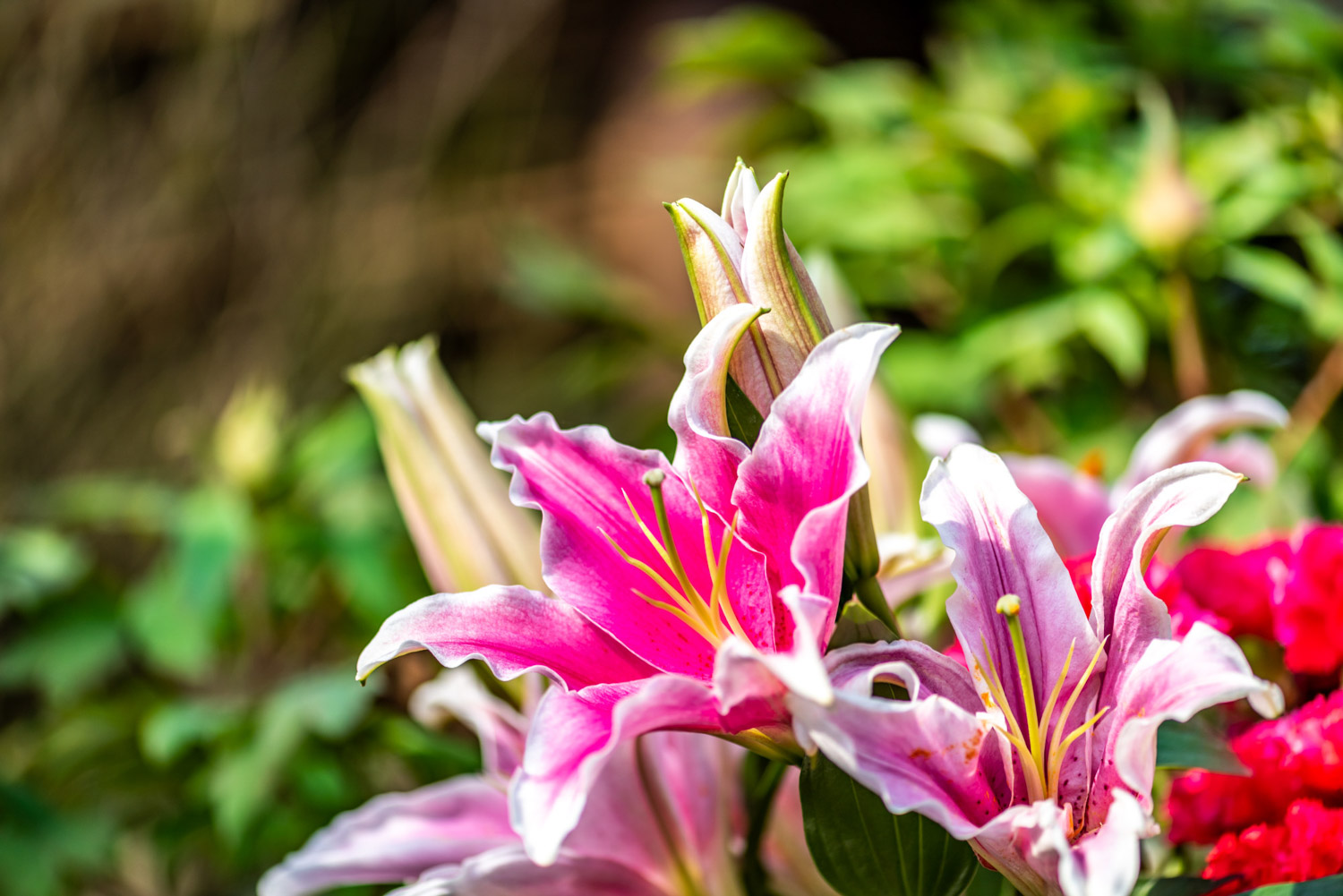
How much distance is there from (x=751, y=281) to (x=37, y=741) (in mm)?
926

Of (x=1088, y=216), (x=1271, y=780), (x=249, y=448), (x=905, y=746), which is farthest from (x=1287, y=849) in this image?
(x=249, y=448)

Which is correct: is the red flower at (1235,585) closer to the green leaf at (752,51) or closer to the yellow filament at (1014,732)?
the yellow filament at (1014,732)

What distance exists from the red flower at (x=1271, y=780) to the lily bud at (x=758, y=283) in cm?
19

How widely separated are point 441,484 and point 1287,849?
12.7 inches

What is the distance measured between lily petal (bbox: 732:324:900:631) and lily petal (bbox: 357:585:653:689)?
6cm

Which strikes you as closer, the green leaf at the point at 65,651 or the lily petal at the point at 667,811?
the lily petal at the point at 667,811

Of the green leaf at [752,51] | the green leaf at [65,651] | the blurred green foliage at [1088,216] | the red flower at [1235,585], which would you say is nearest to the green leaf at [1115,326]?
the blurred green foliage at [1088,216]

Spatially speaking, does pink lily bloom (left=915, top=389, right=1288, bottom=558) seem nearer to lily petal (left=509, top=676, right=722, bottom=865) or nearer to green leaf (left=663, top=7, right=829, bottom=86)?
lily petal (left=509, top=676, right=722, bottom=865)

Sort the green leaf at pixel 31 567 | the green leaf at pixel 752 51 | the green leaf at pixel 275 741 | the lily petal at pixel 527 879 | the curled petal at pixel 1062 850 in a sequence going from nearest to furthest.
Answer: the curled petal at pixel 1062 850 < the lily petal at pixel 527 879 < the green leaf at pixel 275 741 < the green leaf at pixel 31 567 < the green leaf at pixel 752 51

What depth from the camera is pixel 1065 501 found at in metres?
0.53

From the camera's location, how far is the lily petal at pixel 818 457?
300 mm

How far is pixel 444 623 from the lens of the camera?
319 millimetres

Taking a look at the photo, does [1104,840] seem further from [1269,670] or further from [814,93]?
[814,93]

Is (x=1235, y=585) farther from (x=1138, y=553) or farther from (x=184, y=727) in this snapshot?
(x=184, y=727)
